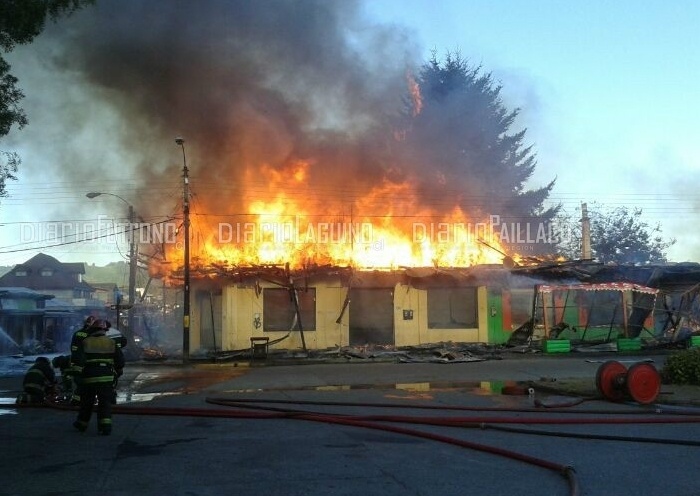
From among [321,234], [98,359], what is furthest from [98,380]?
[321,234]

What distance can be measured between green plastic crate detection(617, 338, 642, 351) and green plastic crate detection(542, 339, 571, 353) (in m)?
1.71

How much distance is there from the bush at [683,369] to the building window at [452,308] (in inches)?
527

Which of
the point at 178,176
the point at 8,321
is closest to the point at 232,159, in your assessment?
the point at 178,176

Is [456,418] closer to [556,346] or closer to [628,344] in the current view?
[556,346]

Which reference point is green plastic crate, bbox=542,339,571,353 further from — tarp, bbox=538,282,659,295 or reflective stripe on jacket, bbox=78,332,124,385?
reflective stripe on jacket, bbox=78,332,124,385

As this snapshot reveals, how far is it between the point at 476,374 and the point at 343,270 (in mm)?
9482

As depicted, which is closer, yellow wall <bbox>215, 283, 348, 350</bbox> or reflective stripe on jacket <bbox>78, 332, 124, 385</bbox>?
reflective stripe on jacket <bbox>78, 332, 124, 385</bbox>

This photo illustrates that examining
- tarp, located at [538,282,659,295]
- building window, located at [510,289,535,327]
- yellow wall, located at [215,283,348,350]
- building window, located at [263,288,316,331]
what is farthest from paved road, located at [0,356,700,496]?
building window, located at [510,289,535,327]

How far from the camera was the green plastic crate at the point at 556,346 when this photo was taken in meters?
20.8

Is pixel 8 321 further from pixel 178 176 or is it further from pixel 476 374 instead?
pixel 476 374

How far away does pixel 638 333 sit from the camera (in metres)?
23.1

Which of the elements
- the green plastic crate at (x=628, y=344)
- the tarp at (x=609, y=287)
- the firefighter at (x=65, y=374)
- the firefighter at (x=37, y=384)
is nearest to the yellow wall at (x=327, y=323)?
the tarp at (x=609, y=287)

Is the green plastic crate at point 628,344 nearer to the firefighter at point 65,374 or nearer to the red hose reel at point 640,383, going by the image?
the red hose reel at point 640,383

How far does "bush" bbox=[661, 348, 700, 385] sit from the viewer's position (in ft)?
38.5
